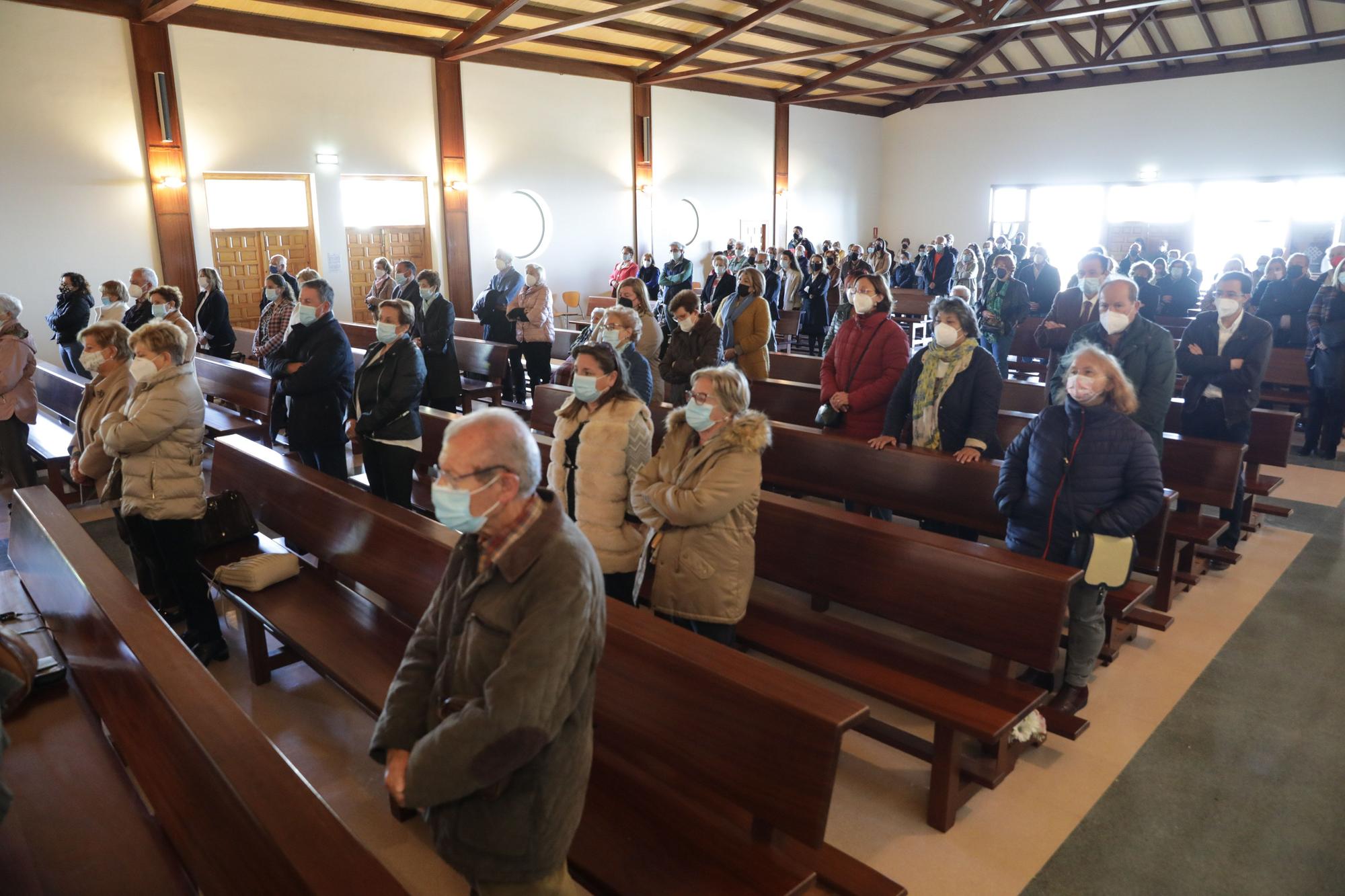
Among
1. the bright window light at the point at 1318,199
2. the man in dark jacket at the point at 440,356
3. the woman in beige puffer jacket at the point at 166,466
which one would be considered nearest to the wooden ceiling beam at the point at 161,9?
the man in dark jacket at the point at 440,356

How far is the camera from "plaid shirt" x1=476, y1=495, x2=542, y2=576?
1.70m

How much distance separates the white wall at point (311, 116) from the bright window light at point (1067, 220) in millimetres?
12522

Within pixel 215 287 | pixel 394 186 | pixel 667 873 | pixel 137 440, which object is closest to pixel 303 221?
pixel 394 186

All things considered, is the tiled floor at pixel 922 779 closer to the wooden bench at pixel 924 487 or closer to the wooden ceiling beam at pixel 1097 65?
the wooden bench at pixel 924 487

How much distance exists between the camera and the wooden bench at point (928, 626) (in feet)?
9.20

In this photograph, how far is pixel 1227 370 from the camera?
499cm

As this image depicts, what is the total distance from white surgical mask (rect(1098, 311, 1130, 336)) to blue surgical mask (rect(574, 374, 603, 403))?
8.17 feet

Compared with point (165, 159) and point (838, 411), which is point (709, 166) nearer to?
point (165, 159)

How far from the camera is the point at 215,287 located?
8.61 m

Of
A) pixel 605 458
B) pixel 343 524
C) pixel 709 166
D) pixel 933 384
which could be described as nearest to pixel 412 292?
pixel 343 524

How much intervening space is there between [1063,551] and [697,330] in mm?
3041

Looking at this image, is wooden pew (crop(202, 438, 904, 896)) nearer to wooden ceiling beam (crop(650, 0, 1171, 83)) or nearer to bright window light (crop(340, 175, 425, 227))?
bright window light (crop(340, 175, 425, 227))

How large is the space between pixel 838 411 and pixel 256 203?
981 centimetres

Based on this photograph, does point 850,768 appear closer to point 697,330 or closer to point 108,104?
point 697,330
